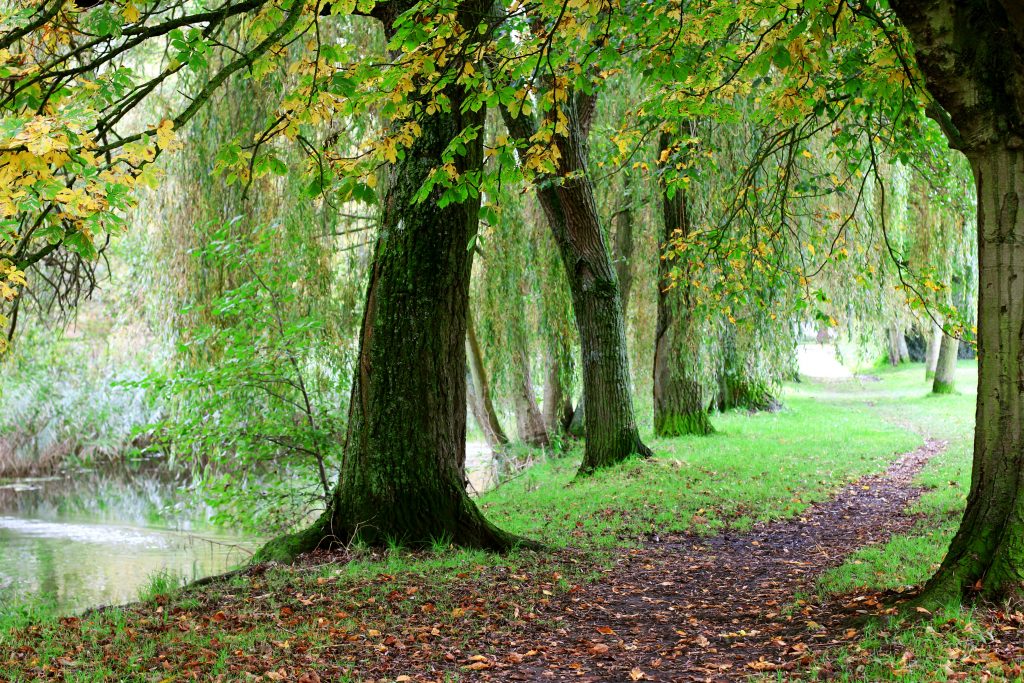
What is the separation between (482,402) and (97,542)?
6.34 meters

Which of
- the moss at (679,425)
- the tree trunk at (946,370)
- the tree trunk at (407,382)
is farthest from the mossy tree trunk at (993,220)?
the tree trunk at (946,370)

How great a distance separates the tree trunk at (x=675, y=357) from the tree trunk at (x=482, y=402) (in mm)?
2828

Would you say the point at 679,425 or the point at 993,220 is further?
the point at 679,425

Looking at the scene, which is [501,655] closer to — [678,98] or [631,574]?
[631,574]

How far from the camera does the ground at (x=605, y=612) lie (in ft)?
13.2

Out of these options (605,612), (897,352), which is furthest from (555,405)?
(897,352)

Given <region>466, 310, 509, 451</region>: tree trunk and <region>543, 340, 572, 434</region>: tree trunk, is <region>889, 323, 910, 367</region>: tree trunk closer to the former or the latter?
<region>543, 340, 572, 434</region>: tree trunk

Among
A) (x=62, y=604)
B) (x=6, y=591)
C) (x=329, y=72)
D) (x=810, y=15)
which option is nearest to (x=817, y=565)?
(x=810, y=15)

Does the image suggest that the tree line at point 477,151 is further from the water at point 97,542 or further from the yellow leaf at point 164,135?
the water at point 97,542

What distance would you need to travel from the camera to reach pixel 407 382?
6.48m

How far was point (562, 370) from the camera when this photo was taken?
12898 millimetres

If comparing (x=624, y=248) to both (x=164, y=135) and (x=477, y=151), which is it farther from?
(x=164, y=135)

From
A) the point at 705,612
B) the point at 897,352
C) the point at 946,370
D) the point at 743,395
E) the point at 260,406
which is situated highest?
the point at 260,406

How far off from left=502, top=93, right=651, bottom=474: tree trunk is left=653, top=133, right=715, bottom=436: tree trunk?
174cm
